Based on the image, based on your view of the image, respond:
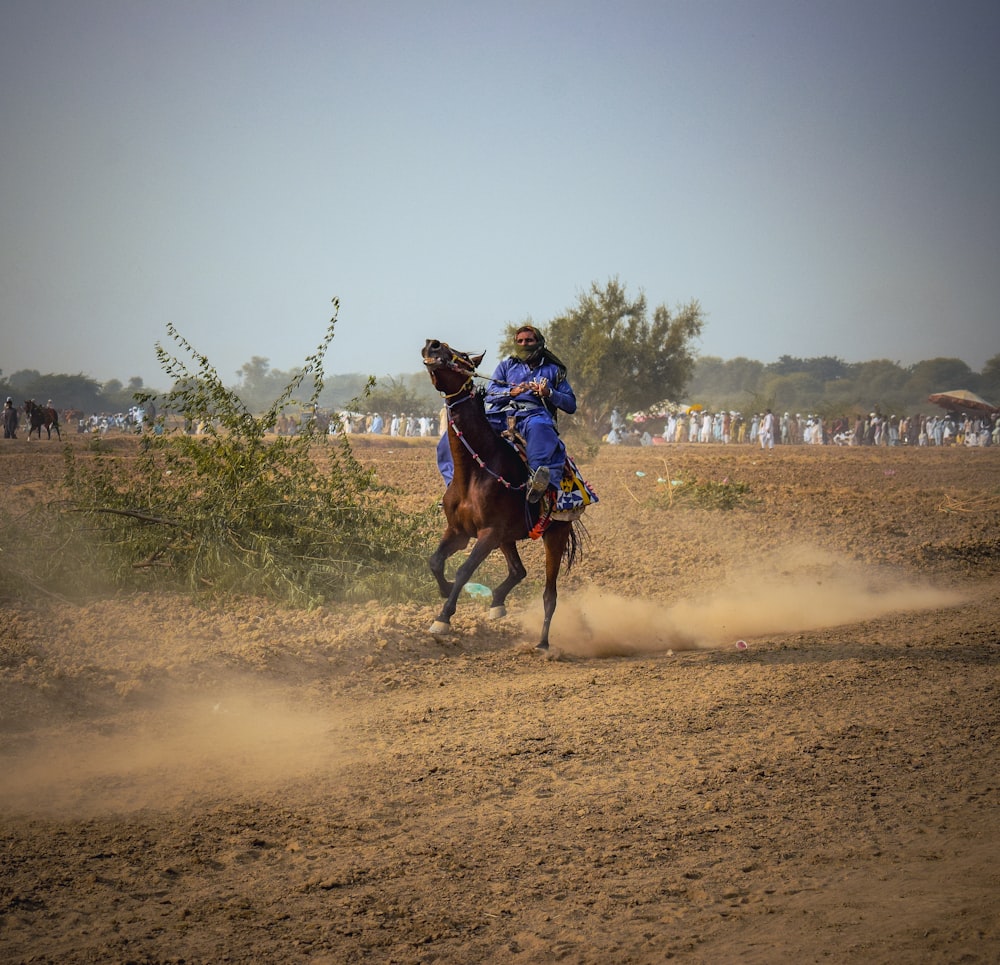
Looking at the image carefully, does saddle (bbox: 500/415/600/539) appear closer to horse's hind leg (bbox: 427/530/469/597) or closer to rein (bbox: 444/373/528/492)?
rein (bbox: 444/373/528/492)

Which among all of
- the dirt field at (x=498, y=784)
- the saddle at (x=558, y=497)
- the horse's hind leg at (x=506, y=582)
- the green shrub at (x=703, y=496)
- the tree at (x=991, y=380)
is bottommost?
the dirt field at (x=498, y=784)

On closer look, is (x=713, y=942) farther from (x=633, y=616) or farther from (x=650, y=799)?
(x=633, y=616)


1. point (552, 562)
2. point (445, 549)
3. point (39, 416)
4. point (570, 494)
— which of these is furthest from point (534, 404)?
point (39, 416)

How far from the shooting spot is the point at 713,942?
320 cm

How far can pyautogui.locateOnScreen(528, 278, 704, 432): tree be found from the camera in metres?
44.2

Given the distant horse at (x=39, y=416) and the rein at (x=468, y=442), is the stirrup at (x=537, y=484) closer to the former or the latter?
the rein at (x=468, y=442)

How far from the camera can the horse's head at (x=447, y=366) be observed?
7.43 meters

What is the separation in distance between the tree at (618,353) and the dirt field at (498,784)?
34.5 m

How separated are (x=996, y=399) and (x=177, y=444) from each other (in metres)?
108

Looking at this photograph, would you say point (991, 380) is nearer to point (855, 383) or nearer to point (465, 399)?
point (855, 383)

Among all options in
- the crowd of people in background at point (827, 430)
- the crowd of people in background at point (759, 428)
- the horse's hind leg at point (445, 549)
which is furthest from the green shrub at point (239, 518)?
the crowd of people in background at point (827, 430)

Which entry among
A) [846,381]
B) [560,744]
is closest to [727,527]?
[560,744]

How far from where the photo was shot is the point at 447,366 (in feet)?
25.0

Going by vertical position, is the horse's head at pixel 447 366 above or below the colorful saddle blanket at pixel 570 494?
above
